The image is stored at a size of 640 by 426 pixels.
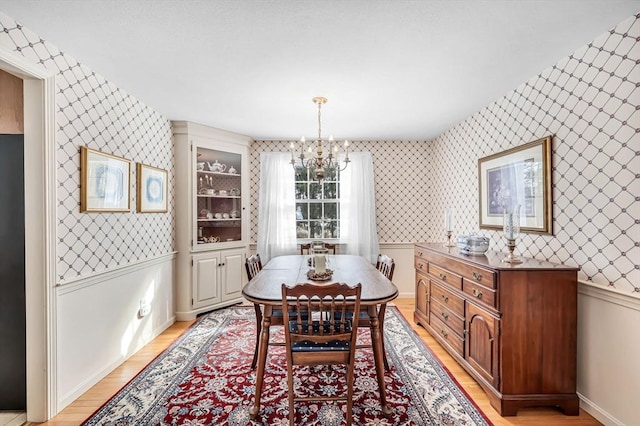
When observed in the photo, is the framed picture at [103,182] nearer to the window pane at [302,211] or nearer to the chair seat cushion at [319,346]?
the chair seat cushion at [319,346]

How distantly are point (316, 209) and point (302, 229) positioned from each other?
381mm

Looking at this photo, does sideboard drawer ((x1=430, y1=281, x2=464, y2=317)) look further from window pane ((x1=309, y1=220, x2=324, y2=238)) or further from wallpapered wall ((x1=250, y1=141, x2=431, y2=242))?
window pane ((x1=309, y1=220, x2=324, y2=238))

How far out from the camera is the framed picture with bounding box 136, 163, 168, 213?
3.06m

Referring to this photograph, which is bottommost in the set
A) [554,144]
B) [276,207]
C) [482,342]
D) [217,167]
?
[482,342]

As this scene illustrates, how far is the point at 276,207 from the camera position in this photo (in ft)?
15.1

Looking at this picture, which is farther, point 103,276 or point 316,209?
point 316,209

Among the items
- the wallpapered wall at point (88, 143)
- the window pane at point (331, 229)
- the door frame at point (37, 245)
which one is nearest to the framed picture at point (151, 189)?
the wallpapered wall at point (88, 143)

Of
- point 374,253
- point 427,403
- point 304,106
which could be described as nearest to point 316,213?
point 374,253

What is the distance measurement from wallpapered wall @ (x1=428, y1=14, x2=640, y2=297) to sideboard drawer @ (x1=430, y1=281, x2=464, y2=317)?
0.70 metres

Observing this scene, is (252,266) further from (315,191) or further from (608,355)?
(608,355)

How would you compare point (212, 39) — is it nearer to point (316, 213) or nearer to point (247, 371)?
point (247, 371)

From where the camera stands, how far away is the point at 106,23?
1.80 metres

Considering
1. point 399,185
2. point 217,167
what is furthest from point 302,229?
point 399,185

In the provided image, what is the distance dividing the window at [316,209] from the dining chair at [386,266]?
1909 mm
